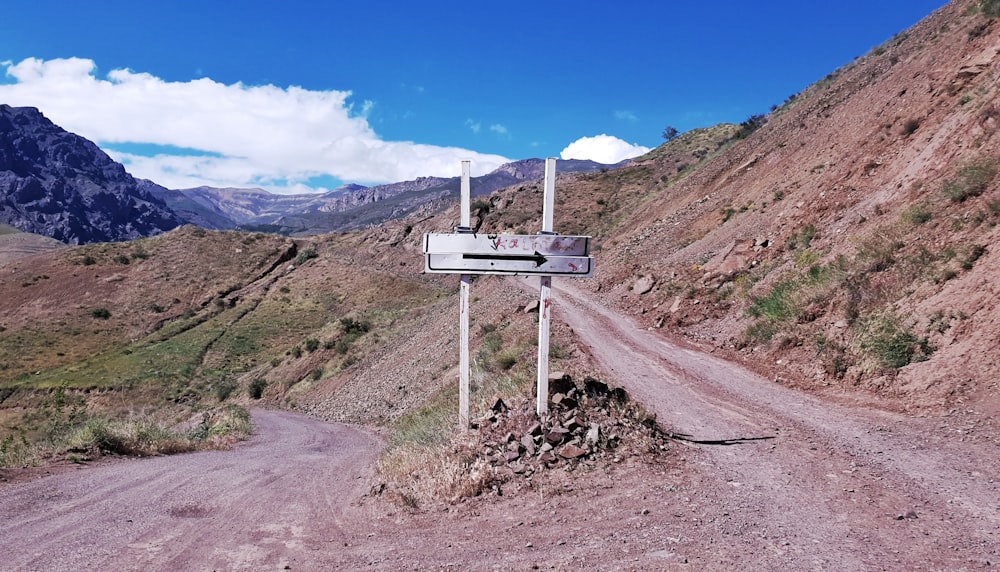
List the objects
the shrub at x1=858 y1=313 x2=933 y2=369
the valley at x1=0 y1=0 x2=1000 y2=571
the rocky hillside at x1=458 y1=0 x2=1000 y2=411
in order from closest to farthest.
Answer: the valley at x1=0 y1=0 x2=1000 y2=571 < the shrub at x1=858 y1=313 x2=933 y2=369 < the rocky hillside at x1=458 y1=0 x2=1000 y2=411

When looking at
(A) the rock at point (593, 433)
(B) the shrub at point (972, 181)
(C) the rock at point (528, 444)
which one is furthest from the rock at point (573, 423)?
(B) the shrub at point (972, 181)

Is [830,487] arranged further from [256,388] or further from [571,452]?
[256,388]

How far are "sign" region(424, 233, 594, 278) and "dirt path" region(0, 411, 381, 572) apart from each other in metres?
3.33

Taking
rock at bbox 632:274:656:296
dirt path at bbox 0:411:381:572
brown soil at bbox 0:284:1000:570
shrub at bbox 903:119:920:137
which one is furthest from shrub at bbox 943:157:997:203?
dirt path at bbox 0:411:381:572

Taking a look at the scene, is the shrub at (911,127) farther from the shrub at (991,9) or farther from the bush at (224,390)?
the bush at (224,390)

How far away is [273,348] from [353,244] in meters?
31.2

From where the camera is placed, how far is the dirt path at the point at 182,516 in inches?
214

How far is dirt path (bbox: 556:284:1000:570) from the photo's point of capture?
4512mm

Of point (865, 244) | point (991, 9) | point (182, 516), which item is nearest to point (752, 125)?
point (991, 9)

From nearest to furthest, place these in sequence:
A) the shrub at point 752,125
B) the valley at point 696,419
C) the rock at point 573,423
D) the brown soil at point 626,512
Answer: the brown soil at point 626,512 < the valley at point 696,419 < the rock at point 573,423 < the shrub at point 752,125

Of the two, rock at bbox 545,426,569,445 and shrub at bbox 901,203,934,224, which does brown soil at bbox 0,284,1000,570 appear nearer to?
rock at bbox 545,426,569,445

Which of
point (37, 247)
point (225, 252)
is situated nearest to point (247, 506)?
point (225, 252)

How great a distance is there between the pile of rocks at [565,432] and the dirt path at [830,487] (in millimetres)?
857

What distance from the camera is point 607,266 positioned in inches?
1323
